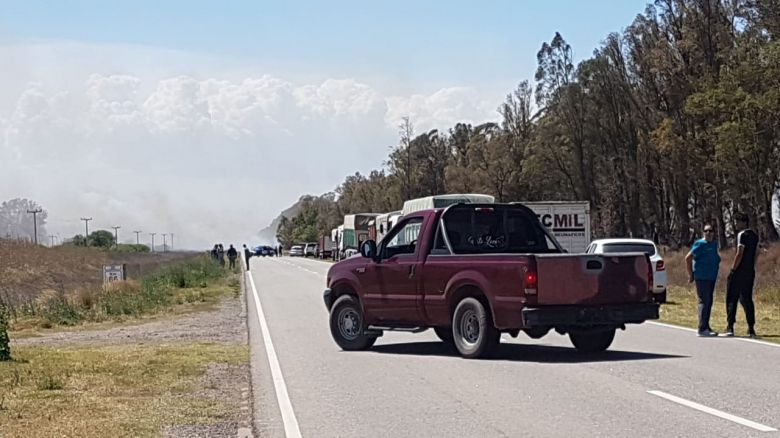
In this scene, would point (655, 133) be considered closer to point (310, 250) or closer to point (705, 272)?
point (705, 272)

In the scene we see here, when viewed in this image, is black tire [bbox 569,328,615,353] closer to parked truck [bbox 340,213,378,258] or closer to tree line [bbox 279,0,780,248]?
tree line [bbox 279,0,780,248]

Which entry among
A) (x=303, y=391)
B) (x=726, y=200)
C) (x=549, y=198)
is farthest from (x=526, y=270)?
(x=549, y=198)

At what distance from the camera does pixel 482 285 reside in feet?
49.5

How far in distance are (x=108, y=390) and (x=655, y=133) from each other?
186ft

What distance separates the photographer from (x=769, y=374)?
42.4ft

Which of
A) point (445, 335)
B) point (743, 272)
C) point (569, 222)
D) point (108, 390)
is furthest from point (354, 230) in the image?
point (108, 390)

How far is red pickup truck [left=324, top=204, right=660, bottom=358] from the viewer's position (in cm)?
1473

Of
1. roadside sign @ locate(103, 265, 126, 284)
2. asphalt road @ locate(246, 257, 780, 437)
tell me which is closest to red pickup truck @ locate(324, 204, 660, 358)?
asphalt road @ locate(246, 257, 780, 437)

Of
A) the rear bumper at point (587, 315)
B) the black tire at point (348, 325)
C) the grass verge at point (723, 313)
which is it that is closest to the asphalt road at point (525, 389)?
the black tire at point (348, 325)

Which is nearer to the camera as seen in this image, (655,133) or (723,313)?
(723,313)

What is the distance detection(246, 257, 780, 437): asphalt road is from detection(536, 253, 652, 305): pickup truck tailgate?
0.85 metres

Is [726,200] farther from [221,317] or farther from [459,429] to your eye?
[459,429]

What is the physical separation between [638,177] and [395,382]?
71.0m

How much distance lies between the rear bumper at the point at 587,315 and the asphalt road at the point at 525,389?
554 mm
